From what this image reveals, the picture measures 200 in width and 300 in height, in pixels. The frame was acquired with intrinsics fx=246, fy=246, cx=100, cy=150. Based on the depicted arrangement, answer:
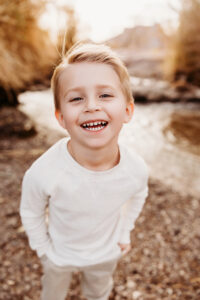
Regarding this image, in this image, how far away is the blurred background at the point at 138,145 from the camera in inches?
86.2

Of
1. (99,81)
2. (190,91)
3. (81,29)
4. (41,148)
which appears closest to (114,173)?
(99,81)

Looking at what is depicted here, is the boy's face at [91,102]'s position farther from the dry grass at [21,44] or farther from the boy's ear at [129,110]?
the dry grass at [21,44]

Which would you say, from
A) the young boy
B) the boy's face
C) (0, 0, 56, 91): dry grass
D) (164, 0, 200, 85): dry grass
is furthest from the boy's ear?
(164, 0, 200, 85): dry grass

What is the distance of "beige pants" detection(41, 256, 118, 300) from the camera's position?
4.71 feet

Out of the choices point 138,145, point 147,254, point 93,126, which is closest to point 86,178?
point 93,126

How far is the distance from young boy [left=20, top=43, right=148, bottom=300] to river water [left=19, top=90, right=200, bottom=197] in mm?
2569

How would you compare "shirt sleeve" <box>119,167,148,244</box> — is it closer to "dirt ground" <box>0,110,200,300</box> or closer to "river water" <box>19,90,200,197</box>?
"dirt ground" <box>0,110,200,300</box>

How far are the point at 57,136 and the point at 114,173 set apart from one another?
13.6ft

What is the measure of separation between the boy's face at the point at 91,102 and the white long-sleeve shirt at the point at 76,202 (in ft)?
0.59

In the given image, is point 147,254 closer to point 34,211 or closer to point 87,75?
point 34,211

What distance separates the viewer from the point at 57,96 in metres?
1.18

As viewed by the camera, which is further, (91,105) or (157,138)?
(157,138)

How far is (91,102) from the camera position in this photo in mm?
1053

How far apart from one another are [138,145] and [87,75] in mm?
4804
